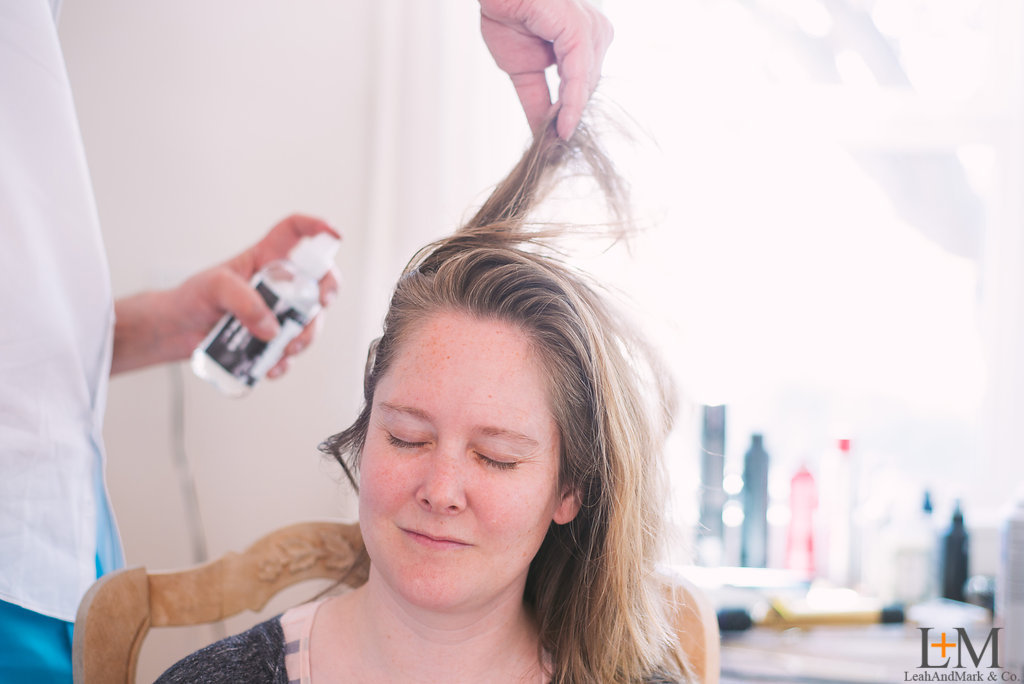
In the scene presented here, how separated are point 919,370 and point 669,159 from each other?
2.57ft

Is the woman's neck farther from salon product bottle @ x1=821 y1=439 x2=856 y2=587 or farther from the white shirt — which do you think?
salon product bottle @ x1=821 y1=439 x2=856 y2=587

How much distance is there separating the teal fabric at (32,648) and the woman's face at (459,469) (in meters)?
0.33

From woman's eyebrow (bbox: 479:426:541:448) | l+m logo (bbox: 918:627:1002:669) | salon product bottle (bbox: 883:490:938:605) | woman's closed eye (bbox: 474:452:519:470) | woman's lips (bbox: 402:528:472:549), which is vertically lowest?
l+m logo (bbox: 918:627:1002:669)

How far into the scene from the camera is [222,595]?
Result: 36.8 inches

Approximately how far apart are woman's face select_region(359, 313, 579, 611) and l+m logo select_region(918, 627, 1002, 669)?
31.0 inches

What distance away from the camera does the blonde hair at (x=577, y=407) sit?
0.84 m

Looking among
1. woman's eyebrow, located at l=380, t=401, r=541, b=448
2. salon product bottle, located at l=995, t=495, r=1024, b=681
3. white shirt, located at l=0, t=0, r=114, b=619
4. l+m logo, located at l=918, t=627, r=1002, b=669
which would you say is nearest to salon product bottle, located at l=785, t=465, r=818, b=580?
l+m logo, located at l=918, t=627, r=1002, b=669

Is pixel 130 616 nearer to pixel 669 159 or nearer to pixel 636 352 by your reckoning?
pixel 636 352

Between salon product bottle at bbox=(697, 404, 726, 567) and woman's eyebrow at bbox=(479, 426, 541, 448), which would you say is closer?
woman's eyebrow at bbox=(479, 426, 541, 448)

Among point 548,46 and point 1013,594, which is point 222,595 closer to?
point 548,46

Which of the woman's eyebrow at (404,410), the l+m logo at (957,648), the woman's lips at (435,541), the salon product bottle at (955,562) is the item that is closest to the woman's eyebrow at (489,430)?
the woman's eyebrow at (404,410)

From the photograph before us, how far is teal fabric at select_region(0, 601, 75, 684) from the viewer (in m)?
0.77

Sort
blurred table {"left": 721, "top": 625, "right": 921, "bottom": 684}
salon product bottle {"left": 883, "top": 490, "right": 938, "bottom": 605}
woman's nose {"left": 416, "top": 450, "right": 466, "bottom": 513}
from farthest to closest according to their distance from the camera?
salon product bottle {"left": 883, "top": 490, "right": 938, "bottom": 605} → blurred table {"left": 721, "top": 625, "right": 921, "bottom": 684} → woman's nose {"left": 416, "top": 450, "right": 466, "bottom": 513}

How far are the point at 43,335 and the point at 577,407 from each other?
54cm
